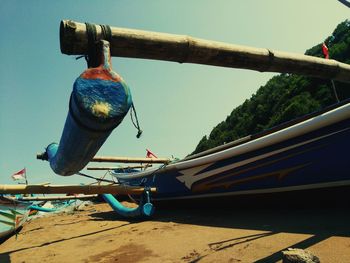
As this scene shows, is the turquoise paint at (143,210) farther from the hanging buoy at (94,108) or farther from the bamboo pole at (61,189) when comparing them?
the hanging buoy at (94,108)

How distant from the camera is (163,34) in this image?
270 centimetres

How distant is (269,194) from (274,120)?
31599 millimetres

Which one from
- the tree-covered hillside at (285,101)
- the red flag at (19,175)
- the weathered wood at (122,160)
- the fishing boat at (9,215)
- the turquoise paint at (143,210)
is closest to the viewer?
the turquoise paint at (143,210)

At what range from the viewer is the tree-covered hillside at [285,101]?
95.2ft

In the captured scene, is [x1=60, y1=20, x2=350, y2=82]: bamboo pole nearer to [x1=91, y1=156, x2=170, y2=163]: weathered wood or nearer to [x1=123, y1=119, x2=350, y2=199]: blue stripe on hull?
[x1=123, y1=119, x2=350, y2=199]: blue stripe on hull

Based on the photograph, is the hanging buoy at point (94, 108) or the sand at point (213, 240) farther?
the sand at point (213, 240)

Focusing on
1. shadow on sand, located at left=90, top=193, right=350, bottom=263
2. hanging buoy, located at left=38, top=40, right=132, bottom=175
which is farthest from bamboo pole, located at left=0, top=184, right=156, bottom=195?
hanging buoy, located at left=38, top=40, right=132, bottom=175

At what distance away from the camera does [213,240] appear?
14.0 feet

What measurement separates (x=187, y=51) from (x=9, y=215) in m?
8.09

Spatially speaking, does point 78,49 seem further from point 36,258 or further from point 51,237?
point 51,237

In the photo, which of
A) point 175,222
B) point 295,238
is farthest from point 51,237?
point 295,238

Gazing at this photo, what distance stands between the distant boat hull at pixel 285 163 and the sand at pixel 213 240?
0.50 meters

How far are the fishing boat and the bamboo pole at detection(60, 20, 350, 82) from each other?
7.13m

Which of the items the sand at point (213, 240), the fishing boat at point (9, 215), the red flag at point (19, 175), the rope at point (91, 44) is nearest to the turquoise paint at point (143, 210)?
the sand at point (213, 240)
